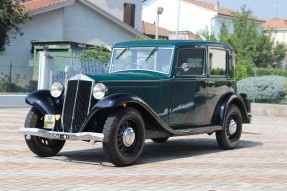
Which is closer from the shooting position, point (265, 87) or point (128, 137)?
point (128, 137)

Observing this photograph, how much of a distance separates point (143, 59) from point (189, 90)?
0.99 meters

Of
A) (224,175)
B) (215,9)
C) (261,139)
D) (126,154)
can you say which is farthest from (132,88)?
(215,9)

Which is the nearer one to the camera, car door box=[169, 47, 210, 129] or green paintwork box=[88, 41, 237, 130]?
green paintwork box=[88, 41, 237, 130]

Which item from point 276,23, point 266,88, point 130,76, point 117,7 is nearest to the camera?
point 130,76

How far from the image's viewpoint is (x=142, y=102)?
30.2ft

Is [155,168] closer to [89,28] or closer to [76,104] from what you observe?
[76,104]

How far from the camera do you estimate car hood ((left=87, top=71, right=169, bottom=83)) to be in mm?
9211

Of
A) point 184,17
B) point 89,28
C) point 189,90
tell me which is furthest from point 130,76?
point 184,17

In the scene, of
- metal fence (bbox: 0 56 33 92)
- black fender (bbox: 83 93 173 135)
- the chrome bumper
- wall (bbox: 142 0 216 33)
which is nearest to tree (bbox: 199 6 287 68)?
wall (bbox: 142 0 216 33)

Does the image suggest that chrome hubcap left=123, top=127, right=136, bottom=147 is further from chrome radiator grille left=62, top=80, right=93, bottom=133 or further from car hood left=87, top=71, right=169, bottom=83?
car hood left=87, top=71, right=169, bottom=83

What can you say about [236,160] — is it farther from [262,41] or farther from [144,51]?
[262,41]

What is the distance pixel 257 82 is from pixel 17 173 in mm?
17185

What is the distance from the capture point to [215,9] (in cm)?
6588

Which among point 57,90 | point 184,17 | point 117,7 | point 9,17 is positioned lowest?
point 57,90
